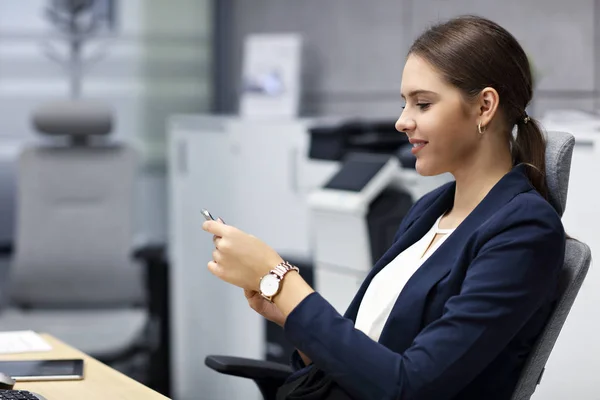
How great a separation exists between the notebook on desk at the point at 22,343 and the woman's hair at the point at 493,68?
110 centimetres

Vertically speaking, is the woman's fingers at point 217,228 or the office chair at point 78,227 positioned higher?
the woman's fingers at point 217,228

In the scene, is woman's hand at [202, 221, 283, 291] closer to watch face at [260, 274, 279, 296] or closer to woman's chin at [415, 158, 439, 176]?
watch face at [260, 274, 279, 296]

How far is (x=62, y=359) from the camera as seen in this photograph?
2053 millimetres

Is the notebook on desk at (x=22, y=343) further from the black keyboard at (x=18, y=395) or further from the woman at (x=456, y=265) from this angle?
the woman at (x=456, y=265)

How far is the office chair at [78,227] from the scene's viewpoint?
4027 millimetres

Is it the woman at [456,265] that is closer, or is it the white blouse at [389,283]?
the woman at [456,265]

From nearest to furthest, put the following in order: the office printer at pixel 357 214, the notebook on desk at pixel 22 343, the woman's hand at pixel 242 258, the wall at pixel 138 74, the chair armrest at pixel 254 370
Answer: the woman's hand at pixel 242 258 → the chair armrest at pixel 254 370 → the notebook on desk at pixel 22 343 → the office printer at pixel 357 214 → the wall at pixel 138 74

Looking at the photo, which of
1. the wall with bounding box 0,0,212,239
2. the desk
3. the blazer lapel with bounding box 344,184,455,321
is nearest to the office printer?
the blazer lapel with bounding box 344,184,455,321

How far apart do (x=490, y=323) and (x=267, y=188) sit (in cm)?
250

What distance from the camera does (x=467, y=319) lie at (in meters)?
1.45

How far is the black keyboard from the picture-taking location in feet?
5.23

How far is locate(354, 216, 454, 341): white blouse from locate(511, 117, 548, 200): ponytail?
0.18m

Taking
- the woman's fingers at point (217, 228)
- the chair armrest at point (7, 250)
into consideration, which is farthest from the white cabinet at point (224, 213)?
the woman's fingers at point (217, 228)

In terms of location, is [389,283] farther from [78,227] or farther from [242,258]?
[78,227]
